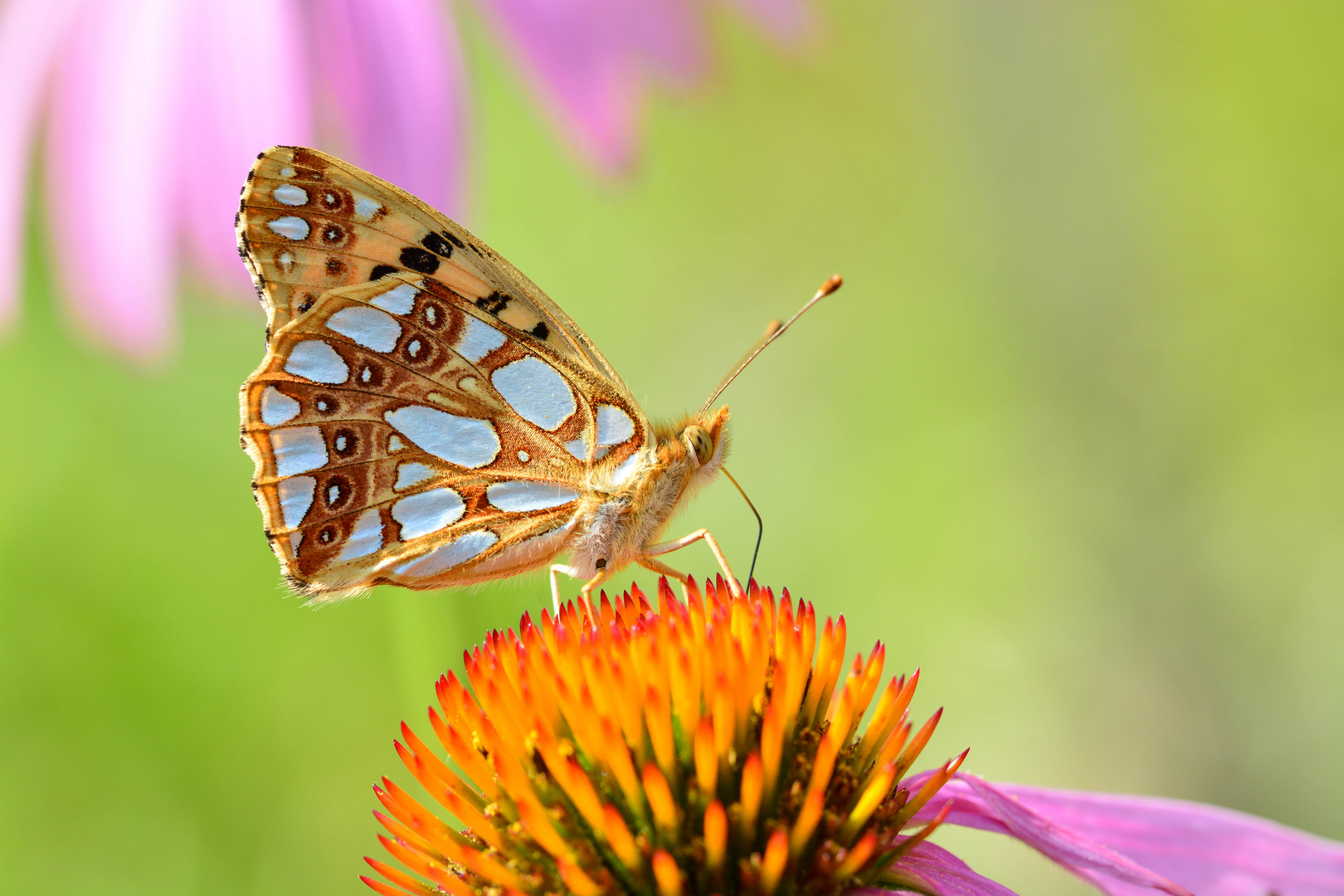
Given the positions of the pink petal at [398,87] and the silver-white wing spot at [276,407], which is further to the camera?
the pink petal at [398,87]

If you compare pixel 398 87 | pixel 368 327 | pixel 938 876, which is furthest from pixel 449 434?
pixel 938 876

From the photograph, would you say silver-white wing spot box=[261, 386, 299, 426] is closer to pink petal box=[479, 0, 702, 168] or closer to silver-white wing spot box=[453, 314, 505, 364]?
silver-white wing spot box=[453, 314, 505, 364]

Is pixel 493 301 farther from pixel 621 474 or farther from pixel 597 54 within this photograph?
pixel 597 54

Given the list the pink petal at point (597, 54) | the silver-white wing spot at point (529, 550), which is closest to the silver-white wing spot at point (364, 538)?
the silver-white wing spot at point (529, 550)

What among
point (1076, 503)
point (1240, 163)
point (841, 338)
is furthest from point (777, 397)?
point (1240, 163)

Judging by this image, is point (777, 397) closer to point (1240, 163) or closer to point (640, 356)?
point (640, 356)

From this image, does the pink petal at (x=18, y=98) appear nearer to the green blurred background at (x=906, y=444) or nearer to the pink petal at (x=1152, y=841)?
the green blurred background at (x=906, y=444)
